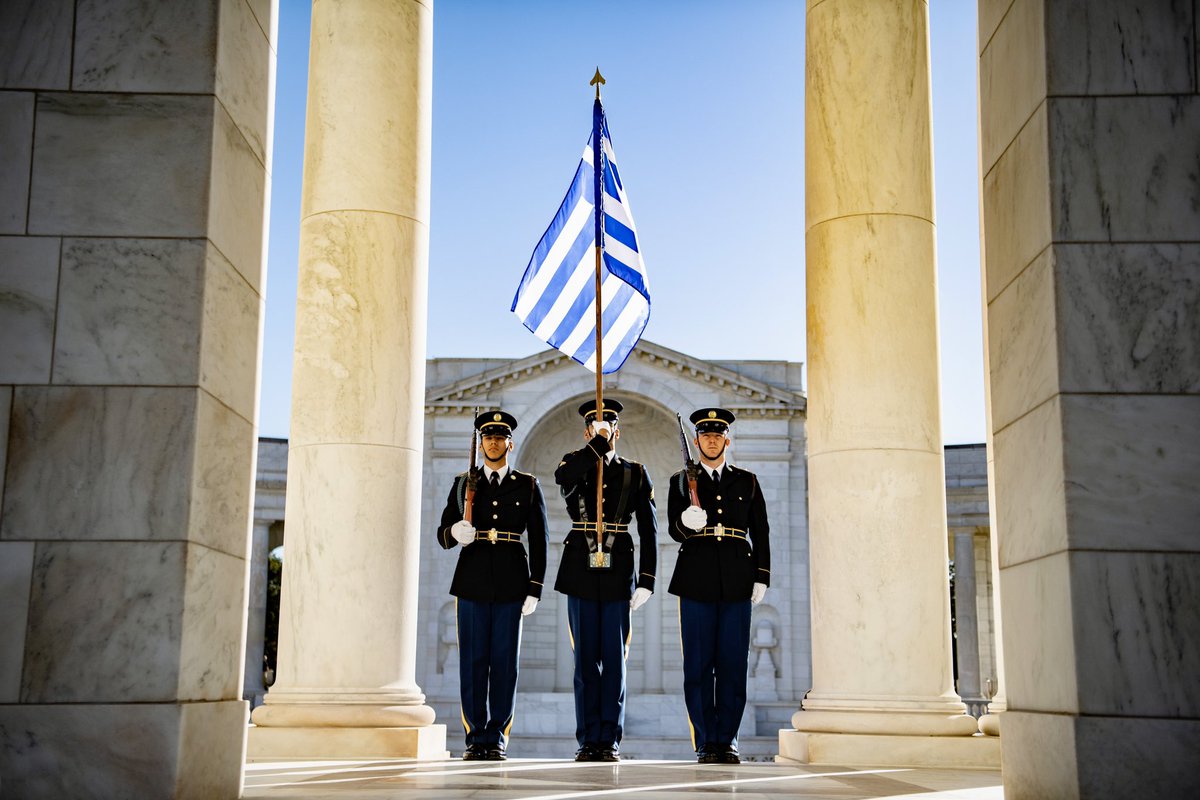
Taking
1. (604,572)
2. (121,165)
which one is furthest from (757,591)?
(121,165)

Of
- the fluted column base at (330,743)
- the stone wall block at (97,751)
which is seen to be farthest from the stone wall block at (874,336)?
the stone wall block at (97,751)

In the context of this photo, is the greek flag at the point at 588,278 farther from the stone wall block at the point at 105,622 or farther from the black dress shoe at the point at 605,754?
the stone wall block at the point at 105,622

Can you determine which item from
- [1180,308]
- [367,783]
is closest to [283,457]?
[367,783]

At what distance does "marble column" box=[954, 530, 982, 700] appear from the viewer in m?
128

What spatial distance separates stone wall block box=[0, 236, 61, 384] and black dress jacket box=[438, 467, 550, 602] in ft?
54.5

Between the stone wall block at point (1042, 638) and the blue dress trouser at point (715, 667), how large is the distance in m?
13.8

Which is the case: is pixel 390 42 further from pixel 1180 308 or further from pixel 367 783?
pixel 1180 308

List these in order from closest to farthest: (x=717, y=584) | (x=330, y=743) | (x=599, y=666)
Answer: (x=330, y=743) → (x=717, y=584) → (x=599, y=666)

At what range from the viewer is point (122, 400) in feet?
68.7

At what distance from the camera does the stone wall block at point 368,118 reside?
38562 millimetres

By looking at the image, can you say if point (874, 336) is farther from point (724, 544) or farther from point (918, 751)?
point (918, 751)

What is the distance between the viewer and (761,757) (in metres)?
114

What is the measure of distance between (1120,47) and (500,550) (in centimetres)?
2127

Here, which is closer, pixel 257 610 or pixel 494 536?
pixel 494 536
